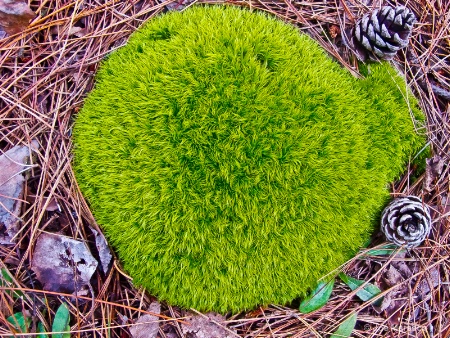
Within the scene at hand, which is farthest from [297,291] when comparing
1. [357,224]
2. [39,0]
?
[39,0]

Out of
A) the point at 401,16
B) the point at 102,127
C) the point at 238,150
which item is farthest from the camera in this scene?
the point at 401,16

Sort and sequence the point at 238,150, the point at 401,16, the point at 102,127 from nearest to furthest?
the point at 238,150 → the point at 102,127 → the point at 401,16

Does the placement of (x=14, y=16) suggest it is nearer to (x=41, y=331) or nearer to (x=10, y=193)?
(x=10, y=193)

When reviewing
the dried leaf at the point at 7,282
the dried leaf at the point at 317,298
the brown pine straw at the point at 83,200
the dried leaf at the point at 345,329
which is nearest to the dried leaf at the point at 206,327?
the brown pine straw at the point at 83,200

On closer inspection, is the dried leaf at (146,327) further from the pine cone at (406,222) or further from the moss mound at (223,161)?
the pine cone at (406,222)

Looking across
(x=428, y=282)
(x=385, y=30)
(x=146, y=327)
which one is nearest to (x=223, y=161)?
(x=146, y=327)

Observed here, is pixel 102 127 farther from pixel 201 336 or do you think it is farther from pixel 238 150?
pixel 201 336
